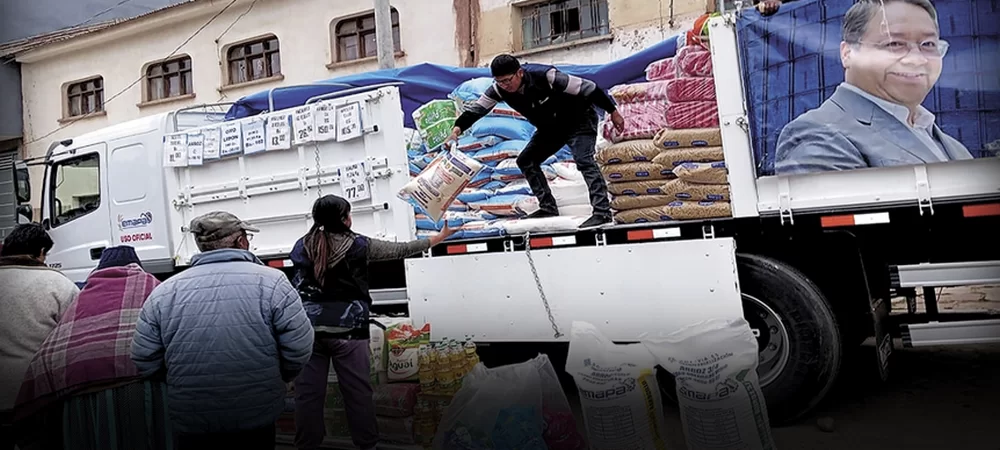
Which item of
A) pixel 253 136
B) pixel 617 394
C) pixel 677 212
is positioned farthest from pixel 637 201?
pixel 253 136

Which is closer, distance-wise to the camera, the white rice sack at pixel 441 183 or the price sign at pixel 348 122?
the white rice sack at pixel 441 183

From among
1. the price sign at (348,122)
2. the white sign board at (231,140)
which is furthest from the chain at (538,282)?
the white sign board at (231,140)

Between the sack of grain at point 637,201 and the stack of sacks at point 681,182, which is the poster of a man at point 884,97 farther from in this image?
the sack of grain at point 637,201

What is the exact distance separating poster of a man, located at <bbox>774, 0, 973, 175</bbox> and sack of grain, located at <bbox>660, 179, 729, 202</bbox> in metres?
0.55

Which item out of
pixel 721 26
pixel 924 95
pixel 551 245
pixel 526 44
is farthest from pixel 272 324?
pixel 526 44

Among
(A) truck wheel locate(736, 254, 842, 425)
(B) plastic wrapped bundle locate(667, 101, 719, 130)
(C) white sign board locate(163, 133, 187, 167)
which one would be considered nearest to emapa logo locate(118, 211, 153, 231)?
(C) white sign board locate(163, 133, 187, 167)

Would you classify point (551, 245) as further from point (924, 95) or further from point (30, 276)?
point (30, 276)

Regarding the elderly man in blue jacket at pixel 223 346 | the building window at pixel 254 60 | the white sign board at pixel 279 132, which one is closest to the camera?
the elderly man in blue jacket at pixel 223 346

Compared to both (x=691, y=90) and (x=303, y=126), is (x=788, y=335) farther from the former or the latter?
(x=303, y=126)

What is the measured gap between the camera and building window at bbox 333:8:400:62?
12.2 m

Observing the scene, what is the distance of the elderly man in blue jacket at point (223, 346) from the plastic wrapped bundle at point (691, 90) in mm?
2540

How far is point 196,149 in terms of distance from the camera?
259 inches

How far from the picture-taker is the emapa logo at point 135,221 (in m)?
6.99

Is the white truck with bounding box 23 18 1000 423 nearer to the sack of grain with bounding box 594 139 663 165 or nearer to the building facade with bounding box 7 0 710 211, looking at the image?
the sack of grain with bounding box 594 139 663 165
